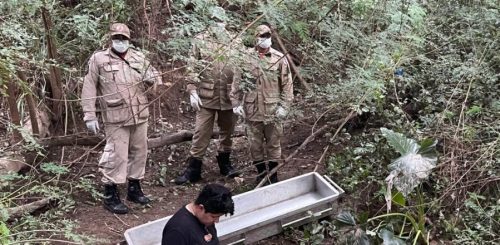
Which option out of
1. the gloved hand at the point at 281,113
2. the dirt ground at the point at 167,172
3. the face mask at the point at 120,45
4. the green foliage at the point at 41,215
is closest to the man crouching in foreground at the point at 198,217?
the green foliage at the point at 41,215

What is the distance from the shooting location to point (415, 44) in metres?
4.85

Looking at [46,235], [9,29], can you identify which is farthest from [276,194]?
[9,29]

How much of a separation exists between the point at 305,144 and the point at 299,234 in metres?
1.39

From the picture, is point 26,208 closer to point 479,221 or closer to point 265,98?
point 265,98

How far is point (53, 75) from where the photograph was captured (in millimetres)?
5332

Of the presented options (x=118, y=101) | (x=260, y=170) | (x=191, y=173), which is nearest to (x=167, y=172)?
(x=191, y=173)

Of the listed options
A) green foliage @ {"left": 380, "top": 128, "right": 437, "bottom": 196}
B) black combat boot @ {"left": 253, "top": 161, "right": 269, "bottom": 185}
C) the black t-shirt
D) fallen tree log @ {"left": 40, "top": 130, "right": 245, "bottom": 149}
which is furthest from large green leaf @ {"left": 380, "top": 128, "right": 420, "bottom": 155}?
fallen tree log @ {"left": 40, "top": 130, "right": 245, "bottom": 149}

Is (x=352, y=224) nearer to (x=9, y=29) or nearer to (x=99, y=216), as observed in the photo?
(x=99, y=216)

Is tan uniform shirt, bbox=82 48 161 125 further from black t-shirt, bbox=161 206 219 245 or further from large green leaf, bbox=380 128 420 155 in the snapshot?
large green leaf, bbox=380 128 420 155

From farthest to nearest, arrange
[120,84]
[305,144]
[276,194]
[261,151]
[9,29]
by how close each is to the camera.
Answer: [305,144] → [261,151] → [276,194] → [120,84] → [9,29]

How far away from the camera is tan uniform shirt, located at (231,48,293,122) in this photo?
5.06 metres

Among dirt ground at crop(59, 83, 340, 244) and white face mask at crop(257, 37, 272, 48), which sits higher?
white face mask at crop(257, 37, 272, 48)

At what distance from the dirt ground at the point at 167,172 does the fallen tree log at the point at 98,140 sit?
216 mm

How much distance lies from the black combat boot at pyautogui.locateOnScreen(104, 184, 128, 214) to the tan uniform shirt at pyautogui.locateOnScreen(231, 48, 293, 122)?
141 cm
